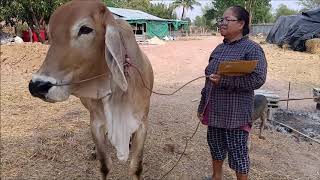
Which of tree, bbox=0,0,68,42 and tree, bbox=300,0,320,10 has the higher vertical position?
tree, bbox=300,0,320,10

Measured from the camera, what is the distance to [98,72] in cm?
274

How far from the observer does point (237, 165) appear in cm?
312

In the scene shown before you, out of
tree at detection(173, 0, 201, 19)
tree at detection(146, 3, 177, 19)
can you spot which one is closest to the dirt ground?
tree at detection(146, 3, 177, 19)

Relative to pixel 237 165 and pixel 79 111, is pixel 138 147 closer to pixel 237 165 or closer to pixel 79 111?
pixel 237 165

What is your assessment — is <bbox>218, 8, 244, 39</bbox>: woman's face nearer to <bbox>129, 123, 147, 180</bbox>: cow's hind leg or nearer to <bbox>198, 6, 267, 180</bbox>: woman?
<bbox>198, 6, 267, 180</bbox>: woman

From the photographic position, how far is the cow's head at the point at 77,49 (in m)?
2.40

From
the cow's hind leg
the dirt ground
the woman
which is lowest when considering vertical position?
the dirt ground

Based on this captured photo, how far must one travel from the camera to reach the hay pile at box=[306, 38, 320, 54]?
52.3 feet

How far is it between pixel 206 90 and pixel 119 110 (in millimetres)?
731

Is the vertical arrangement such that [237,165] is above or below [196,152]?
above

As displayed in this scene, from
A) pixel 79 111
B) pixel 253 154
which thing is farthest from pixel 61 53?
pixel 79 111

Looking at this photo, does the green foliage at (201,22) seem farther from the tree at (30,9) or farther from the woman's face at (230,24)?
the woman's face at (230,24)

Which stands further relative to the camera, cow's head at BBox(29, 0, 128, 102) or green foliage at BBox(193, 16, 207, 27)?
green foliage at BBox(193, 16, 207, 27)

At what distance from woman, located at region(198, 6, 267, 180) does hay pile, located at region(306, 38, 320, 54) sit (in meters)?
13.9
